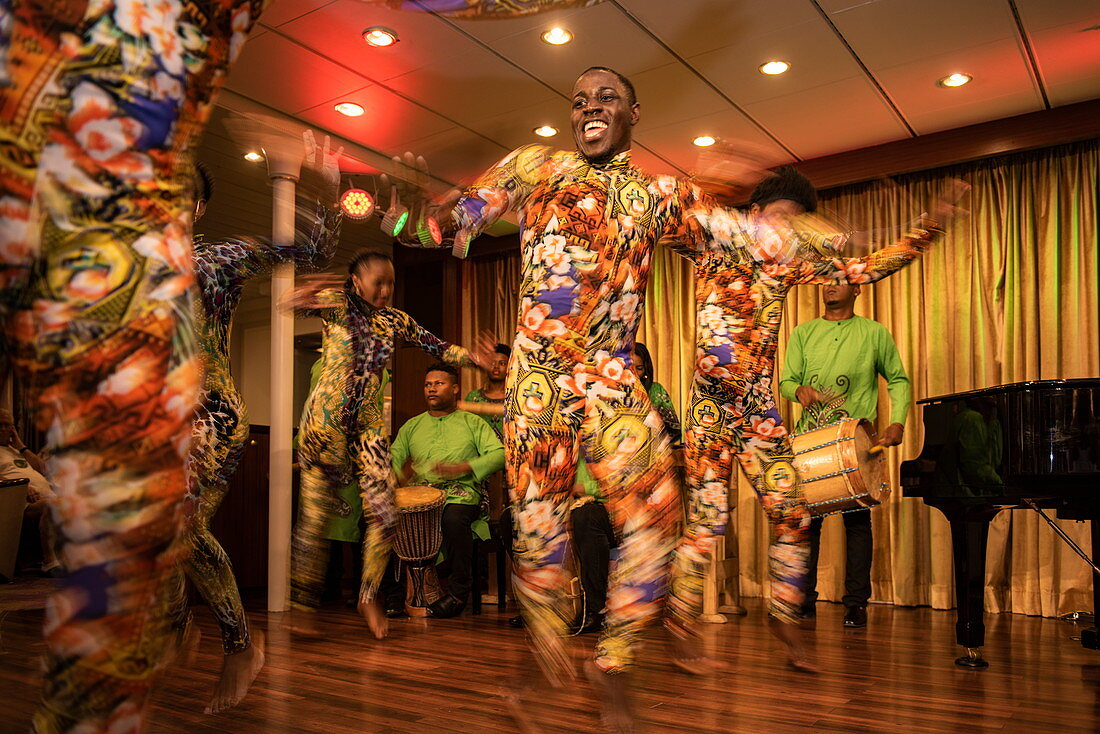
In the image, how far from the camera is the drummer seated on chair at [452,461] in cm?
566

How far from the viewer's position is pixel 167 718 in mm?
2594

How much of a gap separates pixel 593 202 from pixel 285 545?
14.6ft

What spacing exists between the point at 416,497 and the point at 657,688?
→ 2.70 m

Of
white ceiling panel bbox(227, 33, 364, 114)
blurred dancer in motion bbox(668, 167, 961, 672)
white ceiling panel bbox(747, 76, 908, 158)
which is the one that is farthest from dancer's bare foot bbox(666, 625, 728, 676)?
white ceiling panel bbox(227, 33, 364, 114)

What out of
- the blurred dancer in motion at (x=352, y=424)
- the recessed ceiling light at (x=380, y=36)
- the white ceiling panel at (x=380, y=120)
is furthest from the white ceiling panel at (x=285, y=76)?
the blurred dancer in motion at (x=352, y=424)

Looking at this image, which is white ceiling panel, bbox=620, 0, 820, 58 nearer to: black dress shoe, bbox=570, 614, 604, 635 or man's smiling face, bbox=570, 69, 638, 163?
man's smiling face, bbox=570, 69, 638, 163

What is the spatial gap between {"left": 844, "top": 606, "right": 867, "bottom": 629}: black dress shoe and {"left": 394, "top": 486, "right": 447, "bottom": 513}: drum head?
2563mm

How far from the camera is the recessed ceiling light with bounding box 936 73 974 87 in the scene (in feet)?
17.9

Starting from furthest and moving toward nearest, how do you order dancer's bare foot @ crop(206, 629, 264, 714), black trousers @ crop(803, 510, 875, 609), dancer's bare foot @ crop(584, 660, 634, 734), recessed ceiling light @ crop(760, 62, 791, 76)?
recessed ceiling light @ crop(760, 62, 791, 76) < black trousers @ crop(803, 510, 875, 609) < dancer's bare foot @ crop(206, 629, 264, 714) < dancer's bare foot @ crop(584, 660, 634, 734)

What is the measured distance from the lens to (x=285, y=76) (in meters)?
5.55

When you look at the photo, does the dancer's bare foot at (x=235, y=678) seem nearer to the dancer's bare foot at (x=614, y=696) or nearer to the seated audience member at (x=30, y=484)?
the dancer's bare foot at (x=614, y=696)

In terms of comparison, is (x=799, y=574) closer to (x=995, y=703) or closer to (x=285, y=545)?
(x=995, y=703)

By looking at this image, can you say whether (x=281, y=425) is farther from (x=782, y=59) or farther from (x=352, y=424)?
(x=782, y=59)

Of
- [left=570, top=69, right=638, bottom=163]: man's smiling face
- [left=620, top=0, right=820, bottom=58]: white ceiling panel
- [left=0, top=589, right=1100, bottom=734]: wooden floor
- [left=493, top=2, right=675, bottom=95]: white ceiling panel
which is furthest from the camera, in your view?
[left=493, top=2, right=675, bottom=95]: white ceiling panel
